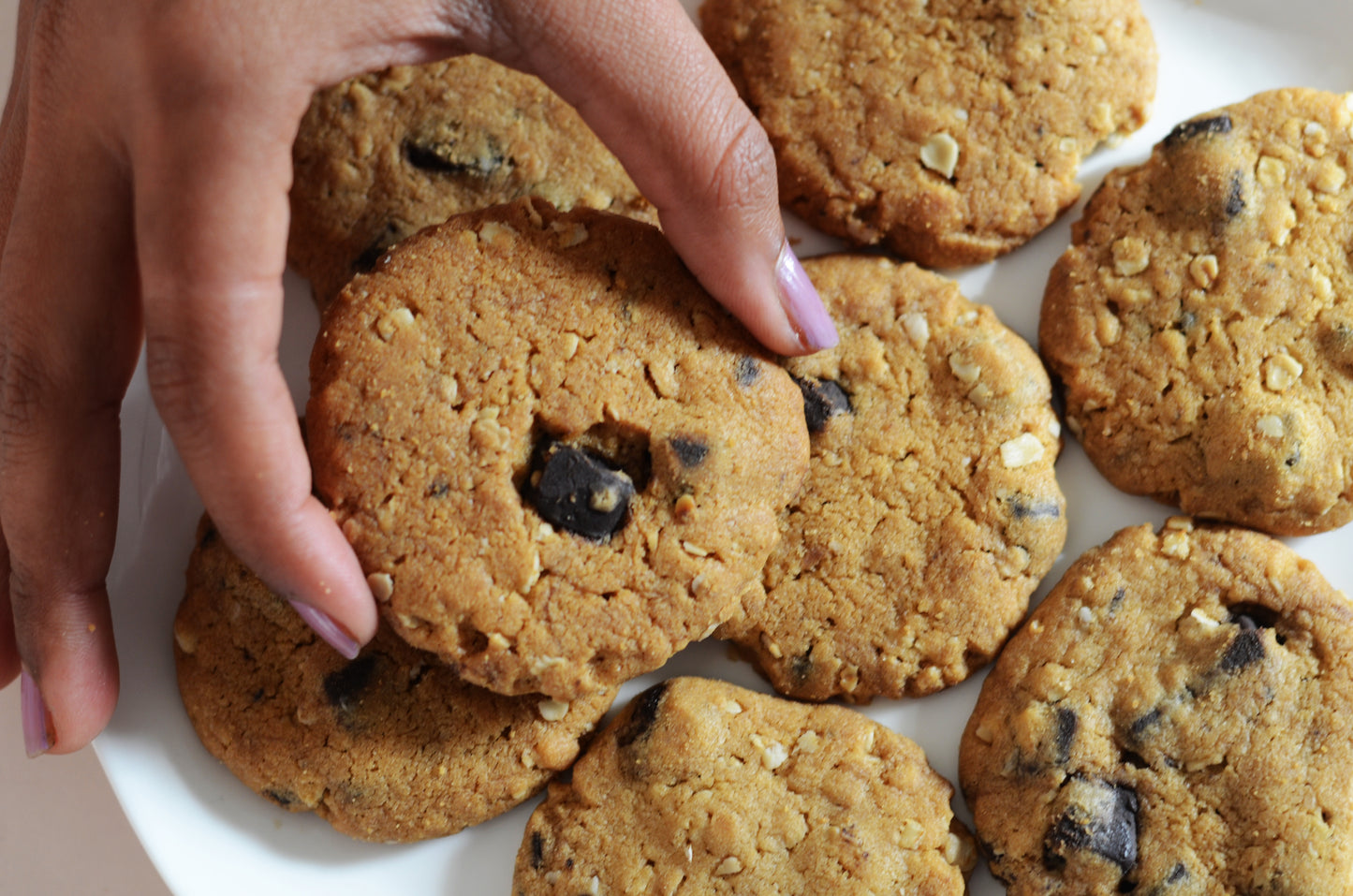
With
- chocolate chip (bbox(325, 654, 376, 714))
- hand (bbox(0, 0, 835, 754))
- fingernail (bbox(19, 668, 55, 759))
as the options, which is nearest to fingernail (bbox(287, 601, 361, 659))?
hand (bbox(0, 0, 835, 754))

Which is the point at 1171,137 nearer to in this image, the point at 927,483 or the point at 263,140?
the point at 927,483

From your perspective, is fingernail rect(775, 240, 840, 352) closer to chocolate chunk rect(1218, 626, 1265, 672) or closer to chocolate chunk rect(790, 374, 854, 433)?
chocolate chunk rect(790, 374, 854, 433)

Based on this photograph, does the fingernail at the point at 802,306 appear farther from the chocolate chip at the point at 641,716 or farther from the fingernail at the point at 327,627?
the fingernail at the point at 327,627

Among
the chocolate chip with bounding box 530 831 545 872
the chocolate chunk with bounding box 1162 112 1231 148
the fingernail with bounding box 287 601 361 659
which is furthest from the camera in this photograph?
the chocolate chunk with bounding box 1162 112 1231 148

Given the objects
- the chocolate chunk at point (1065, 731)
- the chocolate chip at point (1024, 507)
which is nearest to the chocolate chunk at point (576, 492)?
the chocolate chip at point (1024, 507)

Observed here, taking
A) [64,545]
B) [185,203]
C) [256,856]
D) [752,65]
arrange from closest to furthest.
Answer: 1. [185,203]
2. [64,545]
3. [256,856]
4. [752,65]

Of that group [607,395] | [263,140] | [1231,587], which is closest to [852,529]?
[607,395]
